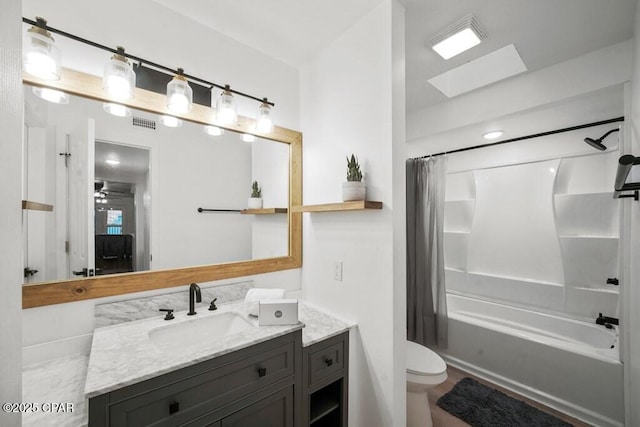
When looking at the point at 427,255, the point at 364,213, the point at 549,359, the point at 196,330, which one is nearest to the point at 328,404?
the point at 196,330

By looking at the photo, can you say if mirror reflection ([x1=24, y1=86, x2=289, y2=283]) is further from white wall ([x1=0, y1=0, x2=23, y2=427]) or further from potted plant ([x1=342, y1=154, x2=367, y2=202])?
white wall ([x1=0, y1=0, x2=23, y2=427])

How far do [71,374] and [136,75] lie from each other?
4.63 feet

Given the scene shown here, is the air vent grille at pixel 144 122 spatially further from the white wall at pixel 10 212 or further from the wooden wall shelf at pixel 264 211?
the white wall at pixel 10 212

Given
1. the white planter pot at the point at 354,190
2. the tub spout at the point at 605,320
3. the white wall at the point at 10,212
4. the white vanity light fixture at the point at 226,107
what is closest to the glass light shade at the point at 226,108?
the white vanity light fixture at the point at 226,107

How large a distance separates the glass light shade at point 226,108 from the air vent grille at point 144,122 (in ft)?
1.15

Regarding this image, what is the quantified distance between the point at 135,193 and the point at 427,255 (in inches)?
96.9

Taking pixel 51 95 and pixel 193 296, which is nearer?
pixel 51 95

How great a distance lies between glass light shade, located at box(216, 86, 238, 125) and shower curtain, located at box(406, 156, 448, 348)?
195cm

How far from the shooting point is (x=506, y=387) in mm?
2248

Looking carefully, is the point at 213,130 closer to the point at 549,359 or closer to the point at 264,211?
the point at 264,211

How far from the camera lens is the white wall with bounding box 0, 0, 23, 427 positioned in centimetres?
49

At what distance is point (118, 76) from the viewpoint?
1.23 m

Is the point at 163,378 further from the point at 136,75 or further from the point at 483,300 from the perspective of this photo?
the point at 483,300

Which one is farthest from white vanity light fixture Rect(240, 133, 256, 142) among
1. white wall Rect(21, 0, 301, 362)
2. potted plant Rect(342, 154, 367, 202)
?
potted plant Rect(342, 154, 367, 202)
